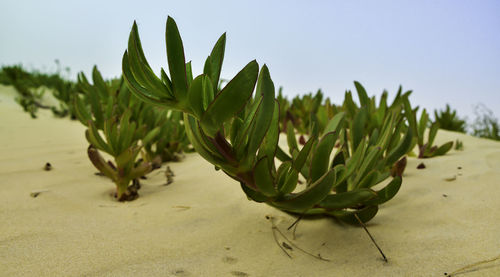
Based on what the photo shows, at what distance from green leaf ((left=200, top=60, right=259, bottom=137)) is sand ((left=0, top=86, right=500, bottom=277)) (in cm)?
47

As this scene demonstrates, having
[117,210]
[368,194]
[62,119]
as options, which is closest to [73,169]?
[117,210]

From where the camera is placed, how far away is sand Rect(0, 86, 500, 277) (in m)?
1.00

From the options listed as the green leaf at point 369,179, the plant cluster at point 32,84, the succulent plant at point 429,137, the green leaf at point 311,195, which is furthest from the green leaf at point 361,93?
the plant cluster at point 32,84

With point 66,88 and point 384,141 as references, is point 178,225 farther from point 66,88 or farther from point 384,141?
point 66,88

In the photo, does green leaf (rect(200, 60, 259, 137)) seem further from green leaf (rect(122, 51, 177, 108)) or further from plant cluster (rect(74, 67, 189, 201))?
plant cluster (rect(74, 67, 189, 201))

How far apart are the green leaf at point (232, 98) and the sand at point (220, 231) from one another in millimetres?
466

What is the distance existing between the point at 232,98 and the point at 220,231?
637mm

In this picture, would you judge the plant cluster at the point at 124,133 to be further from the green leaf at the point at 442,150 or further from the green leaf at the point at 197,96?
the green leaf at the point at 442,150

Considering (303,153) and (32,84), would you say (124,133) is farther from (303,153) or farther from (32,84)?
(32,84)

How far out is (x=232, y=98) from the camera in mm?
836

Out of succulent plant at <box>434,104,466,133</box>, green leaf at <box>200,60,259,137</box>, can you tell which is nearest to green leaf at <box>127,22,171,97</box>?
green leaf at <box>200,60,259,137</box>

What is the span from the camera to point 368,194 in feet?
3.46

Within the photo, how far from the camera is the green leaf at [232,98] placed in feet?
2.66

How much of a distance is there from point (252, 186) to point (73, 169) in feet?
5.19
